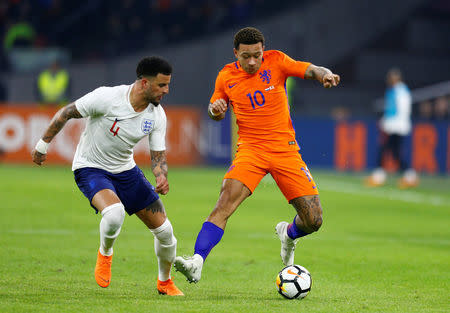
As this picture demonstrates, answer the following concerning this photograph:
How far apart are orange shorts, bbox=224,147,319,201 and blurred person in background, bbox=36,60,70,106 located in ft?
56.0

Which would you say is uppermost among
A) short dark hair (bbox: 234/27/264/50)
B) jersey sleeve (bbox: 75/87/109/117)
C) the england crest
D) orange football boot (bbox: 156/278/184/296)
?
short dark hair (bbox: 234/27/264/50)

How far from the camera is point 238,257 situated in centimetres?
920

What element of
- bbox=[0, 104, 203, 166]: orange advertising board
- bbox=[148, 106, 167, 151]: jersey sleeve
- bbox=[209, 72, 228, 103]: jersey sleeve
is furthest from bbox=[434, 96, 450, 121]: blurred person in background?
bbox=[148, 106, 167, 151]: jersey sleeve

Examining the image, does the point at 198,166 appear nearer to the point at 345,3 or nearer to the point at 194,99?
the point at 194,99

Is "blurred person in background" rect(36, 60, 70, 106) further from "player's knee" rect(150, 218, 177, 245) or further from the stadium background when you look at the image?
"player's knee" rect(150, 218, 177, 245)

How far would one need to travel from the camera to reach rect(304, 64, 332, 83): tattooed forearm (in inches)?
285

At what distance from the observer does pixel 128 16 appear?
29391mm

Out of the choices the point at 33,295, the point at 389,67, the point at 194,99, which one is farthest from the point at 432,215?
the point at 389,67

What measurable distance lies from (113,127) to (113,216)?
75cm

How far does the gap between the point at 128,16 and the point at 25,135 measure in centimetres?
774

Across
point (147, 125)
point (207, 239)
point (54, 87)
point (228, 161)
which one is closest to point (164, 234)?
point (207, 239)

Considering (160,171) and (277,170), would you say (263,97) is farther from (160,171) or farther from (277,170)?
(160,171)

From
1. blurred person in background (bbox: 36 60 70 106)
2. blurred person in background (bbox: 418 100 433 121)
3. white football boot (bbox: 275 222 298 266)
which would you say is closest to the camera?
white football boot (bbox: 275 222 298 266)

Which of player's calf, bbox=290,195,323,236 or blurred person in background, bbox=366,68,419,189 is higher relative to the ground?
player's calf, bbox=290,195,323,236
